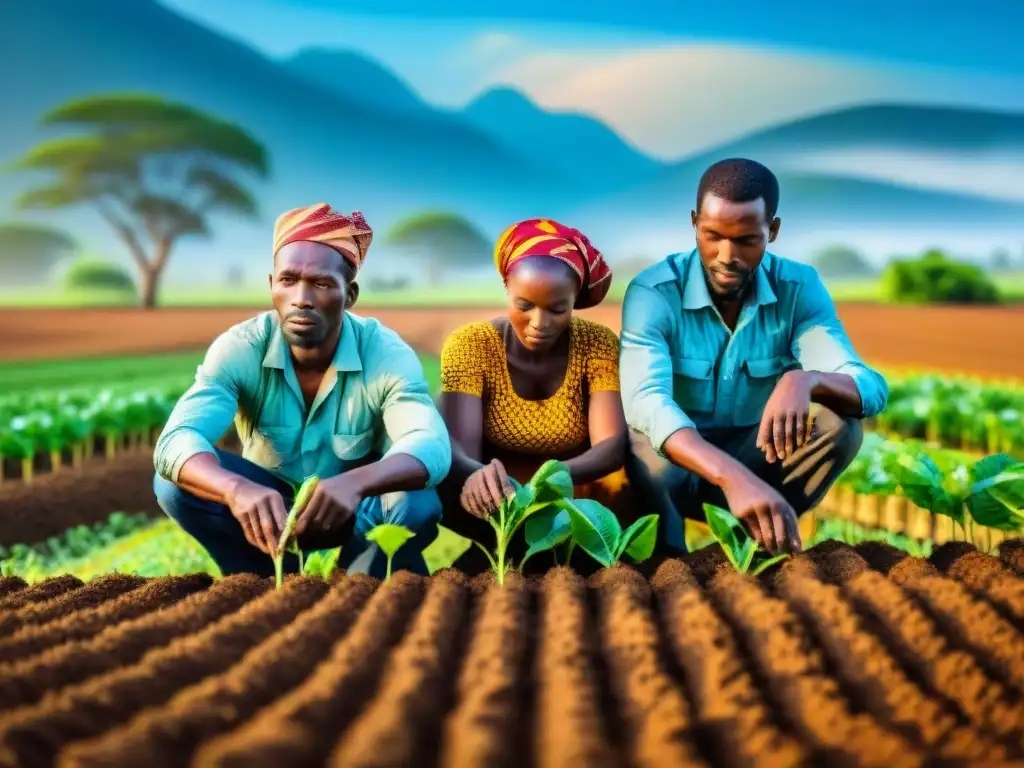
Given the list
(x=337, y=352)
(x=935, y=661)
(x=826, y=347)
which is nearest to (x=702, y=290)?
(x=826, y=347)

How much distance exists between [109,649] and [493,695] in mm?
739

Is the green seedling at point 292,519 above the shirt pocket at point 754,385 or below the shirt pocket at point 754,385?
below

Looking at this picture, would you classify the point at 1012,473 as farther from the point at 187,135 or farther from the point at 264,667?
the point at 187,135

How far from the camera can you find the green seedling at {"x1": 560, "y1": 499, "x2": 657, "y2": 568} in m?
2.51

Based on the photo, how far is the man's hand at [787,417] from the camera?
8.16 ft

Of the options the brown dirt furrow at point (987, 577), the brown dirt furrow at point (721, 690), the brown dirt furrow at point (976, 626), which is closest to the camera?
the brown dirt furrow at point (721, 690)

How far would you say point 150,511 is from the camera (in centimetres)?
556

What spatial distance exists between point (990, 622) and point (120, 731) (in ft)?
5.06

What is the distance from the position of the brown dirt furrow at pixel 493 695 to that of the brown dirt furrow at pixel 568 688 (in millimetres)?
34

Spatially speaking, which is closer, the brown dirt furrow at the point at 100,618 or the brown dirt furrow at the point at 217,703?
the brown dirt furrow at the point at 217,703

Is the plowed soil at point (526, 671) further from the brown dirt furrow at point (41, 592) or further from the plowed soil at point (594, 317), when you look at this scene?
the plowed soil at point (594, 317)

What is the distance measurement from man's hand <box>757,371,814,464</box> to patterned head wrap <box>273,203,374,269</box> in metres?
1.22

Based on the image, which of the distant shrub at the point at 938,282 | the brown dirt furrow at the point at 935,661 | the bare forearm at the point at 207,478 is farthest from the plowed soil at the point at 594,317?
the brown dirt furrow at the point at 935,661

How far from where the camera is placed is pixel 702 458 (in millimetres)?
2477
